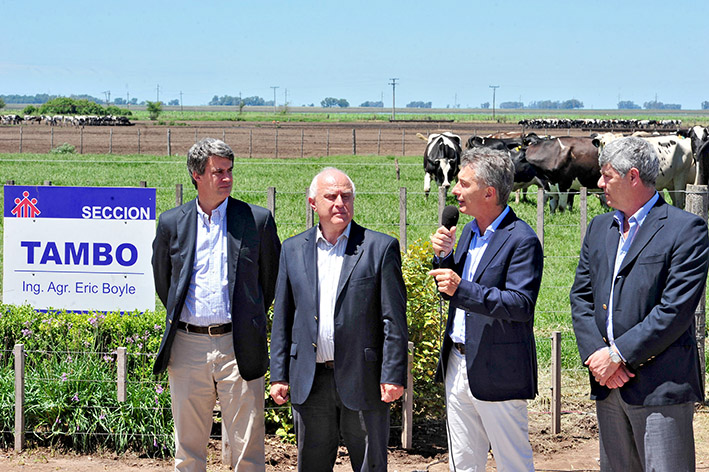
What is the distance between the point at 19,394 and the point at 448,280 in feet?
11.6

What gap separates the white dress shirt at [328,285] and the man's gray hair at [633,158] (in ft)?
4.24

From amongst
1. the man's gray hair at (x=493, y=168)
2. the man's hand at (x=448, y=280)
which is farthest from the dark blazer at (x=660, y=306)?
the man's hand at (x=448, y=280)

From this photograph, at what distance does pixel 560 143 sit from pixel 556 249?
6822 mm

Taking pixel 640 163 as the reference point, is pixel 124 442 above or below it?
below

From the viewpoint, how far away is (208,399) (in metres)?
4.67

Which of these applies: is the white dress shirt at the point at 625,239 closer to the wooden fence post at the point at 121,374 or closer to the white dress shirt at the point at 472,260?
the white dress shirt at the point at 472,260

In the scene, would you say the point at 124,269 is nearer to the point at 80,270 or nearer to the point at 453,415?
the point at 80,270

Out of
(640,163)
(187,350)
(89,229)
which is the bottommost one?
(187,350)

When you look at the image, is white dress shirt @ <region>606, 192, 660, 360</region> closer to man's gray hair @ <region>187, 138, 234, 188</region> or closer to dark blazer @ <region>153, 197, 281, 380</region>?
dark blazer @ <region>153, 197, 281, 380</region>

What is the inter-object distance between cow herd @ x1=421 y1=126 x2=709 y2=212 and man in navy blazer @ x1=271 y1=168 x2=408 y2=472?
1405cm

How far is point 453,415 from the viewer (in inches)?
166

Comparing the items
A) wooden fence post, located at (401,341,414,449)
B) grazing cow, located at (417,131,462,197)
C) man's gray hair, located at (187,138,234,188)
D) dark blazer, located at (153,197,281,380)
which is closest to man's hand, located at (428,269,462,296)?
dark blazer, located at (153,197,281,380)

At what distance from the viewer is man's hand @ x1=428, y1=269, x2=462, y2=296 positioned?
387cm

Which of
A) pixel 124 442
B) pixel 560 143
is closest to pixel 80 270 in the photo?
pixel 124 442
